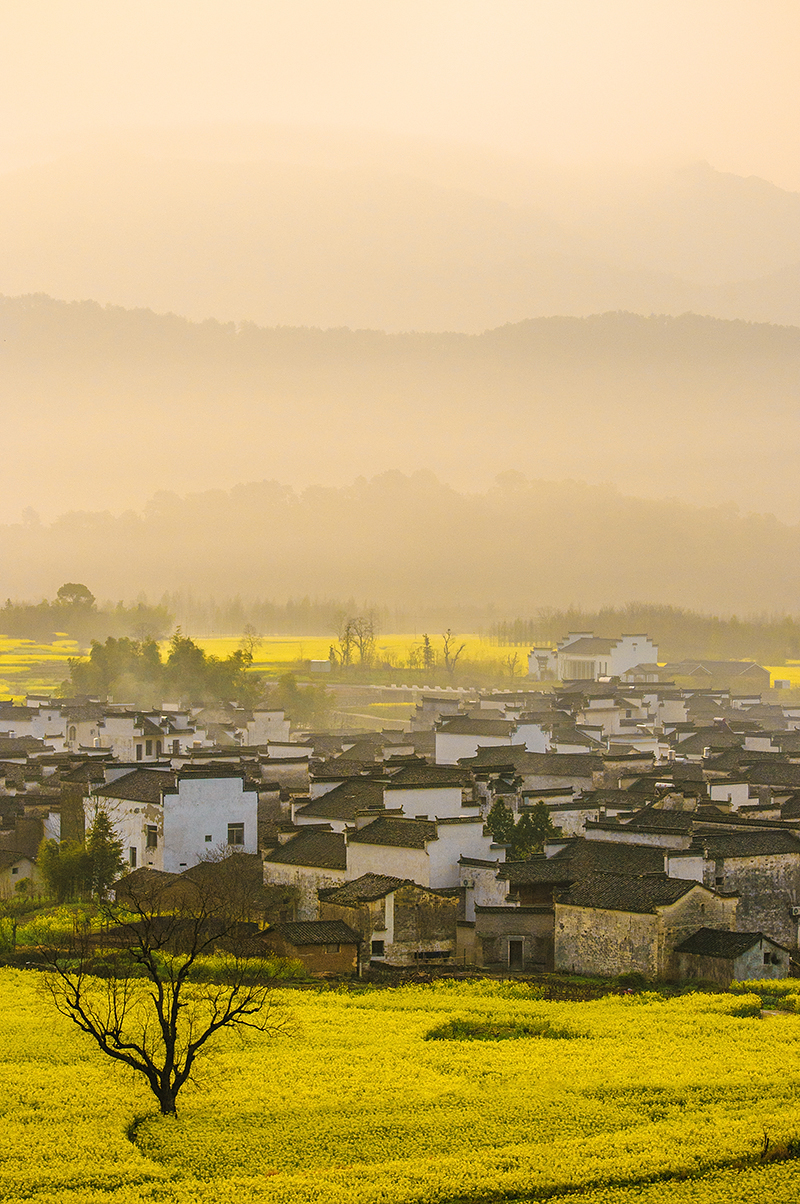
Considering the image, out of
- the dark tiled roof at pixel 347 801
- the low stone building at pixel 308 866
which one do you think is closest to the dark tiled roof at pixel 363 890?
the low stone building at pixel 308 866

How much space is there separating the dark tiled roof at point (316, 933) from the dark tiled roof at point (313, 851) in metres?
4.73

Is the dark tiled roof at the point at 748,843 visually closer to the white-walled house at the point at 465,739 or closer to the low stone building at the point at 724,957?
the low stone building at the point at 724,957

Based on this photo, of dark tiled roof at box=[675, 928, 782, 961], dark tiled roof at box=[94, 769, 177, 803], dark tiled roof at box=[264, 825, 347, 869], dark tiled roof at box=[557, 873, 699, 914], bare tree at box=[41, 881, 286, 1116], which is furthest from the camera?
dark tiled roof at box=[94, 769, 177, 803]

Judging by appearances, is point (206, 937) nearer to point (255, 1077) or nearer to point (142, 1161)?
point (255, 1077)

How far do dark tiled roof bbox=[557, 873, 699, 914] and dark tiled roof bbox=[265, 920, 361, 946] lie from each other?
6.00 m

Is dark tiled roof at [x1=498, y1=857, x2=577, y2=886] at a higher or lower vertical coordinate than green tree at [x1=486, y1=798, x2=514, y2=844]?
lower

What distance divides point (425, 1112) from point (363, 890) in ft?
50.3

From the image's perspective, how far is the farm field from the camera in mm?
21031

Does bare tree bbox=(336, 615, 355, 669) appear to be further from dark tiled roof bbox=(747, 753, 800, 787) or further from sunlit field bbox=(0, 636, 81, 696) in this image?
dark tiled roof bbox=(747, 753, 800, 787)

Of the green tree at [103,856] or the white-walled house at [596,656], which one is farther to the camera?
the white-walled house at [596,656]

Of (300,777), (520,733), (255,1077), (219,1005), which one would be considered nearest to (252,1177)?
(255,1077)

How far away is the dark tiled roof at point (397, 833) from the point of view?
4175 cm

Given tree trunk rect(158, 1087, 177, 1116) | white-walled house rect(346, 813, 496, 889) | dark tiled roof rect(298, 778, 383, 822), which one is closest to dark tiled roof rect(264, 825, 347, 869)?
white-walled house rect(346, 813, 496, 889)

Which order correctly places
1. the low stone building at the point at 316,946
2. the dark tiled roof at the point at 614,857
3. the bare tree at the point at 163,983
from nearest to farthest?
the bare tree at the point at 163,983 < the low stone building at the point at 316,946 < the dark tiled roof at the point at 614,857
